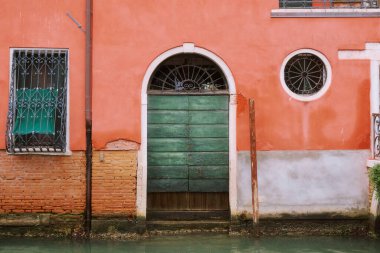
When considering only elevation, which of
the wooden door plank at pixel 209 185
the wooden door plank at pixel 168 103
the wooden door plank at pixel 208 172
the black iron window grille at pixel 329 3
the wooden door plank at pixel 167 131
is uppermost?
the black iron window grille at pixel 329 3

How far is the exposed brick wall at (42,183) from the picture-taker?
8.53 meters

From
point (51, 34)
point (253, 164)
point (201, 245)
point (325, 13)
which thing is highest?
point (325, 13)

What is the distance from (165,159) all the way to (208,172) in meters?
0.78

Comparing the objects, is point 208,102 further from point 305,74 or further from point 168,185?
point 305,74

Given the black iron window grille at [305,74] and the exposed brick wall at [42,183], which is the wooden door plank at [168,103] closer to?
the exposed brick wall at [42,183]

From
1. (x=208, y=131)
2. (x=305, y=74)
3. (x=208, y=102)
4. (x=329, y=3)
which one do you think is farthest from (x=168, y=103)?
(x=329, y=3)

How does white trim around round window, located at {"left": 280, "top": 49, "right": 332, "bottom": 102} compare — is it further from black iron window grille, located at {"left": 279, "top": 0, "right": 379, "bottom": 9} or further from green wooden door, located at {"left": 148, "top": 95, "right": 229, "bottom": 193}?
green wooden door, located at {"left": 148, "top": 95, "right": 229, "bottom": 193}

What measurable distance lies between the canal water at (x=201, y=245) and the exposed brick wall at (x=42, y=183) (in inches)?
23.2

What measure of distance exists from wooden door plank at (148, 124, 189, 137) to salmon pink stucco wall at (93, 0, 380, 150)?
296 millimetres

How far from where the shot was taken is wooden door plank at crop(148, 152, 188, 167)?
29.1 feet

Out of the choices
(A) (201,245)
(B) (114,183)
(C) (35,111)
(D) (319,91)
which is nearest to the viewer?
(A) (201,245)

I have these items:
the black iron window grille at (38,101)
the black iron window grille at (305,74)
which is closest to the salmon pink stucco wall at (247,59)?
the black iron window grille at (305,74)

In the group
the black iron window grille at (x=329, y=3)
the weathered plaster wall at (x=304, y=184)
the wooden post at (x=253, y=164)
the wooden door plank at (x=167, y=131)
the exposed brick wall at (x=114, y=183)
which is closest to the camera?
the wooden post at (x=253, y=164)

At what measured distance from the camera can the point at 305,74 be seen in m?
8.91
